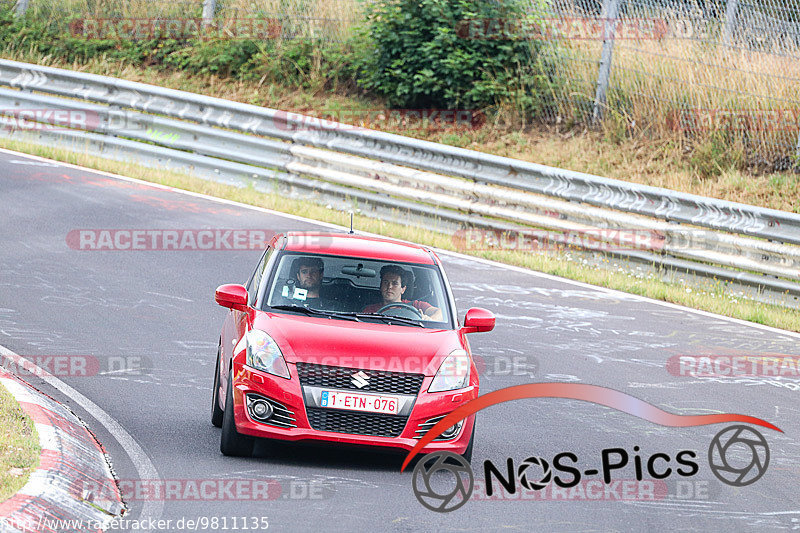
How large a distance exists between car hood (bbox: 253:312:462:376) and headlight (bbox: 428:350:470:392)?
1.7 inches

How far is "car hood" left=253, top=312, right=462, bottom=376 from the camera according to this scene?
7.79 metres

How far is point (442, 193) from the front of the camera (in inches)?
663

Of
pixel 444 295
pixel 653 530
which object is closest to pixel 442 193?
pixel 444 295

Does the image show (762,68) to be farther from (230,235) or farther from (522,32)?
(230,235)

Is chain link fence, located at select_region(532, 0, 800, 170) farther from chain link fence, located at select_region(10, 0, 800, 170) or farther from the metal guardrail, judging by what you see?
the metal guardrail

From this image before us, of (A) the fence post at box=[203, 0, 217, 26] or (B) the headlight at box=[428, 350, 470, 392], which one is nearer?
(B) the headlight at box=[428, 350, 470, 392]

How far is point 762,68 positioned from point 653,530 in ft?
41.9

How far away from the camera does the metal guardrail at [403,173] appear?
14.8m

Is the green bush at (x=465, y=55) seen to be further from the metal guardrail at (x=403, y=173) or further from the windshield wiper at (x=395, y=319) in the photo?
the windshield wiper at (x=395, y=319)

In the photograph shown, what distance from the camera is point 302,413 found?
7688 millimetres

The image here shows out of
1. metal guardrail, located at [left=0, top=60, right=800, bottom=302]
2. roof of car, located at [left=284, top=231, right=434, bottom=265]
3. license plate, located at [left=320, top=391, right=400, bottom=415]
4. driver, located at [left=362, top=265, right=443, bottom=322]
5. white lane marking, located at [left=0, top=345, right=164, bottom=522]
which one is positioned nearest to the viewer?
white lane marking, located at [left=0, top=345, right=164, bottom=522]

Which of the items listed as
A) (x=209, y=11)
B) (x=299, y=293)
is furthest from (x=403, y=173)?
(x=299, y=293)

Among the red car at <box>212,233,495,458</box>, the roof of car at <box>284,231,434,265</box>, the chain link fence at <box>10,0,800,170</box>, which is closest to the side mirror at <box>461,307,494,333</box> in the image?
the red car at <box>212,233,495,458</box>

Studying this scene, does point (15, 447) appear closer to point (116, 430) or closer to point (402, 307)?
point (116, 430)
